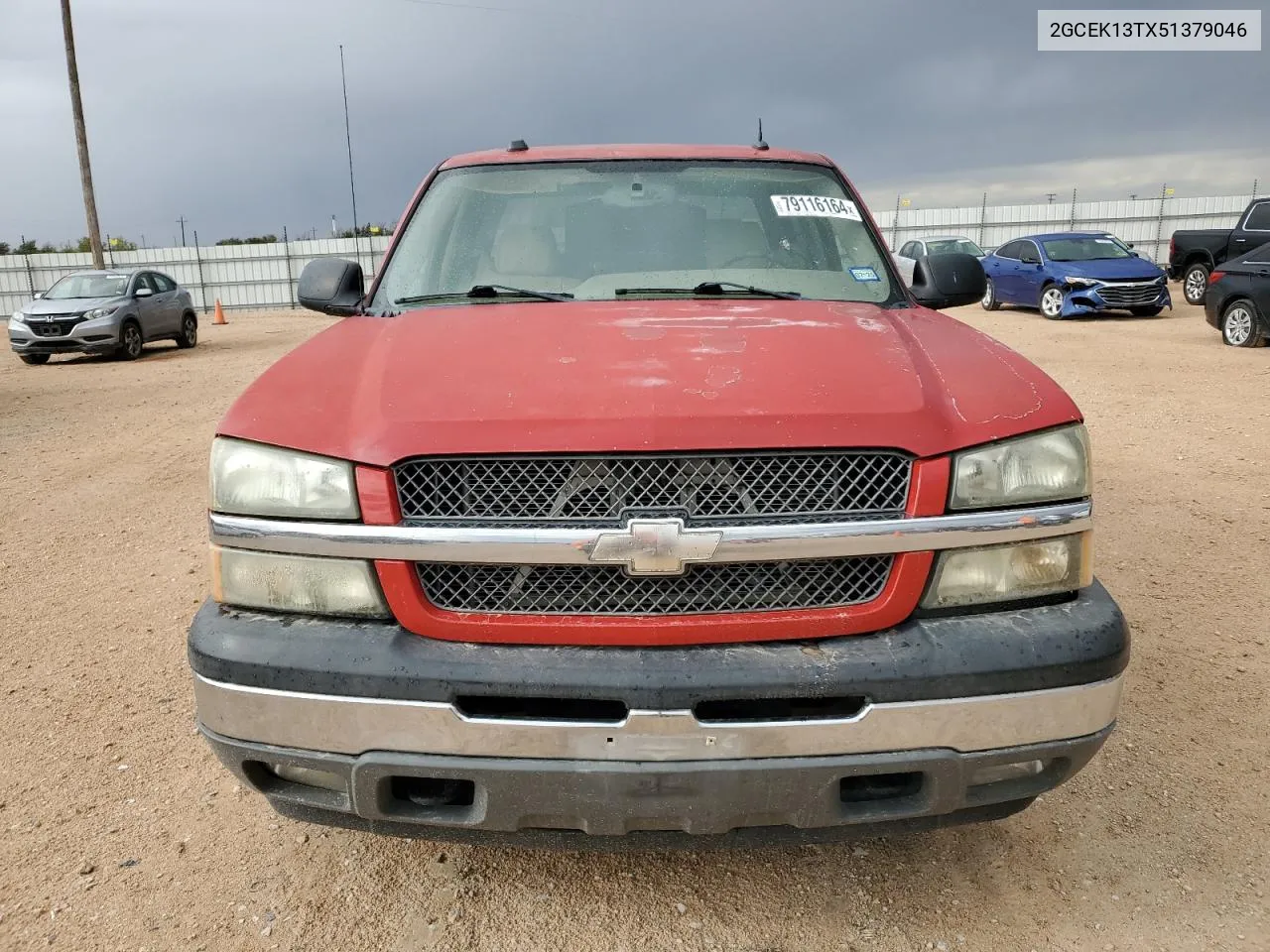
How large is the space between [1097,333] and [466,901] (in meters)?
15.3

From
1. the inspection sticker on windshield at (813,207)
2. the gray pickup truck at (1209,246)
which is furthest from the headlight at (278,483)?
the gray pickup truck at (1209,246)

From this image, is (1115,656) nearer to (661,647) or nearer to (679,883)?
(661,647)

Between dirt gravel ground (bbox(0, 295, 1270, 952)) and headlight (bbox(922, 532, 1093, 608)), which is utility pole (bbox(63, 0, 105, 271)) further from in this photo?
headlight (bbox(922, 532, 1093, 608))

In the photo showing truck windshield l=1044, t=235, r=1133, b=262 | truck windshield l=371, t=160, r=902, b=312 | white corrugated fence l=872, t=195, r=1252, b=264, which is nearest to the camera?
truck windshield l=371, t=160, r=902, b=312

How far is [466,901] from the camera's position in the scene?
7.73 feet

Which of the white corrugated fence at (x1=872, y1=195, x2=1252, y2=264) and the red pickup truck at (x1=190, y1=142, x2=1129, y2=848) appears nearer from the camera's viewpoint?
the red pickup truck at (x1=190, y1=142, x2=1129, y2=848)

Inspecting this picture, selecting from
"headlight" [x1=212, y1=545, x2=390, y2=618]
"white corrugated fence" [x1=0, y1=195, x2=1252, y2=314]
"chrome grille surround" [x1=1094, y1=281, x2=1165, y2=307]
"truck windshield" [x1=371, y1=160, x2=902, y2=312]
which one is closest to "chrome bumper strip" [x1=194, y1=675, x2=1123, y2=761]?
"headlight" [x1=212, y1=545, x2=390, y2=618]

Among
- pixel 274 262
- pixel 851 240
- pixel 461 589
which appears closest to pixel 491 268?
pixel 851 240

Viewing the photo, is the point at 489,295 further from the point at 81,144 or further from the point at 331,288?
the point at 81,144

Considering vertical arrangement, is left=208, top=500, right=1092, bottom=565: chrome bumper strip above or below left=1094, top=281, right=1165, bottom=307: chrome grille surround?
A: above

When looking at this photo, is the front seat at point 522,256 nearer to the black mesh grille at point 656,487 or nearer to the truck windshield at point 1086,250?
the black mesh grille at point 656,487

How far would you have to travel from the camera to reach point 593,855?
2539mm

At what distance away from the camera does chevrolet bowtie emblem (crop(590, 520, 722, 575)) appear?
1871 millimetres

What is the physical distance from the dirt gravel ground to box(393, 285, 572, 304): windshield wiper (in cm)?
162
